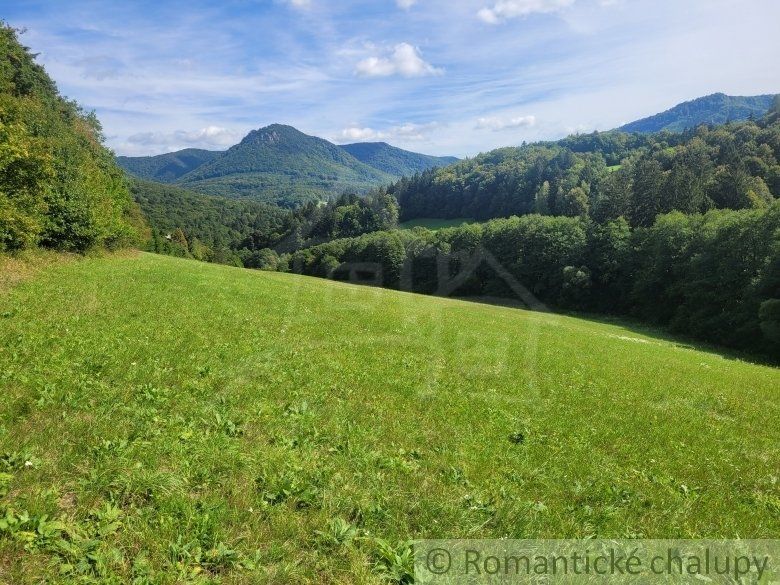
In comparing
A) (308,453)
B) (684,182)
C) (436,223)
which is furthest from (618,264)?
(436,223)

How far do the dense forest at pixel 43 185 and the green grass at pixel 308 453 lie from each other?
1440cm

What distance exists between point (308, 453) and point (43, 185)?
34453 mm

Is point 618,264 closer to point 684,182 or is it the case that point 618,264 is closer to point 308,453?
point 684,182

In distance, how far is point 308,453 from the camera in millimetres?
7582

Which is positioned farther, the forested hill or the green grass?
the forested hill

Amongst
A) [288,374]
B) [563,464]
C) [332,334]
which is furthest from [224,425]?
[332,334]

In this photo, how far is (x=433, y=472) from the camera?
7.62 meters

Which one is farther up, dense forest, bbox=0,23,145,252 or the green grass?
dense forest, bbox=0,23,145,252
